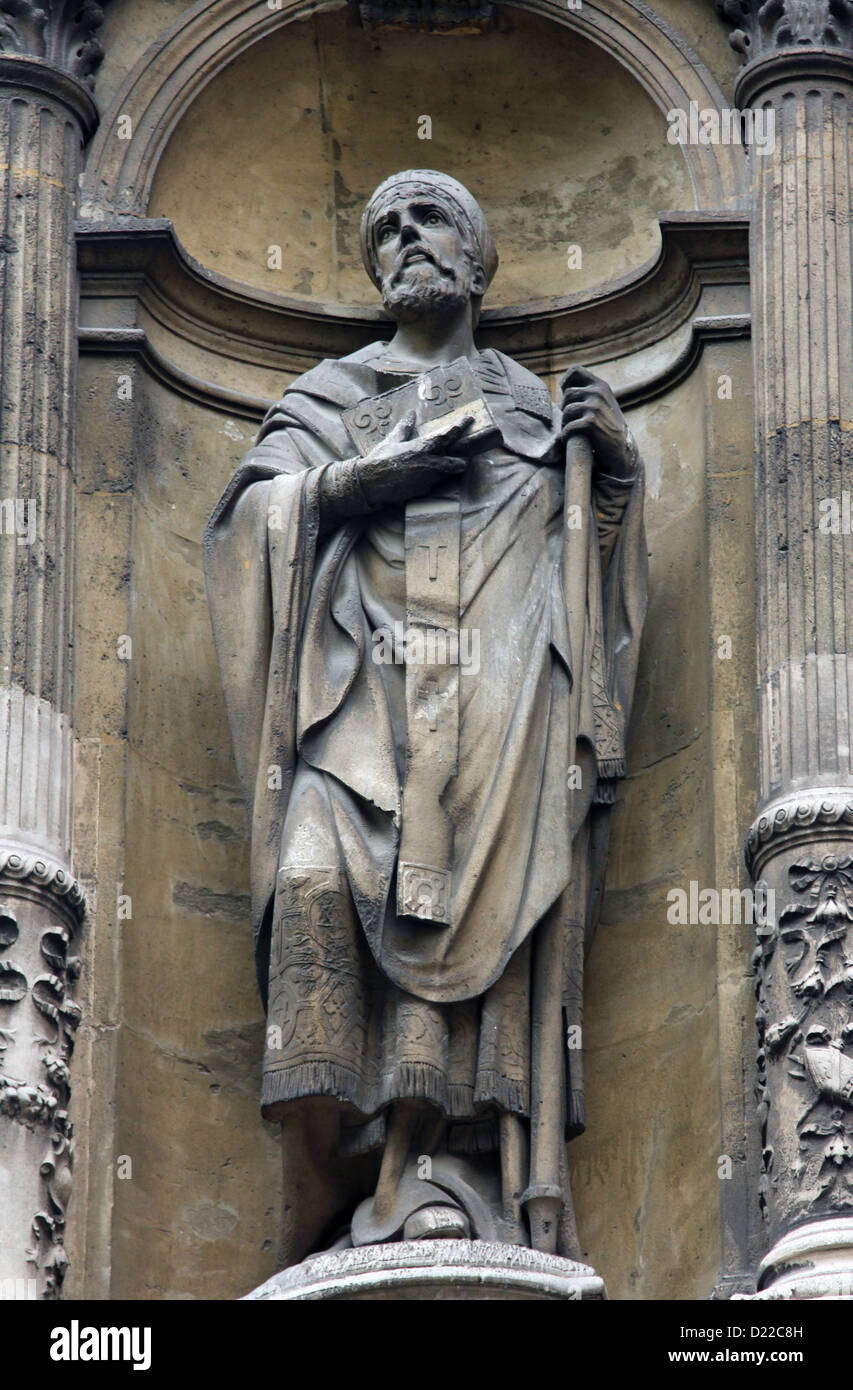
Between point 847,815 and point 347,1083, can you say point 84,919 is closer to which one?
point 347,1083

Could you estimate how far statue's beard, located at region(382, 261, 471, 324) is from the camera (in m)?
10.1

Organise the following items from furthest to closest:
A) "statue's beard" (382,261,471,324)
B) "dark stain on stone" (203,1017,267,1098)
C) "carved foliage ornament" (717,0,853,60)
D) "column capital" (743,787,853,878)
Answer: "carved foliage ornament" (717,0,853,60)
"statue's beard" (382,261,471,324)
"dark stain on stone" (203,1017,267,1098)
"column capital" (743,787,853,878)

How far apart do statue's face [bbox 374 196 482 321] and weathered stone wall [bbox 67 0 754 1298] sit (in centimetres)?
78

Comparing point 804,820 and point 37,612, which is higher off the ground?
point 37,612

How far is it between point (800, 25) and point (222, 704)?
2477 millimetres

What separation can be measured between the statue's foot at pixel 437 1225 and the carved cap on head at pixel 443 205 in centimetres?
270

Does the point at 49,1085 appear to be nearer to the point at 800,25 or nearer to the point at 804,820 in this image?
the point at 804,820

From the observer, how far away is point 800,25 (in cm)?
1031

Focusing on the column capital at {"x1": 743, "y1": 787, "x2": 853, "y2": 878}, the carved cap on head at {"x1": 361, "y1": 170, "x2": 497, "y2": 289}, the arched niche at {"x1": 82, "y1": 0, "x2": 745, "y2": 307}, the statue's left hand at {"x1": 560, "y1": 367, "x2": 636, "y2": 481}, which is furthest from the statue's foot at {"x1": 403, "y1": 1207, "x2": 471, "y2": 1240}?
the arched niche at {"x1": 82, "y1": 0, "x2": 745, "y2": 307}

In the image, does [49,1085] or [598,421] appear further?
[598,421]

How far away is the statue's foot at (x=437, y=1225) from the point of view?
8.99 meters

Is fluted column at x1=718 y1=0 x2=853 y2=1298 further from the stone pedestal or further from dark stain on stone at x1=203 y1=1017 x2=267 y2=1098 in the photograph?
dark stain on stone at x1=203 y1=1017 x2=267 y2=1098

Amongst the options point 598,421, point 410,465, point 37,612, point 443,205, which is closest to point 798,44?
point 443,205

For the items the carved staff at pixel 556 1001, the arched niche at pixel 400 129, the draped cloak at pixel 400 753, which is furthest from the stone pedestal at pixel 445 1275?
the arched niche at pixel 400 129
